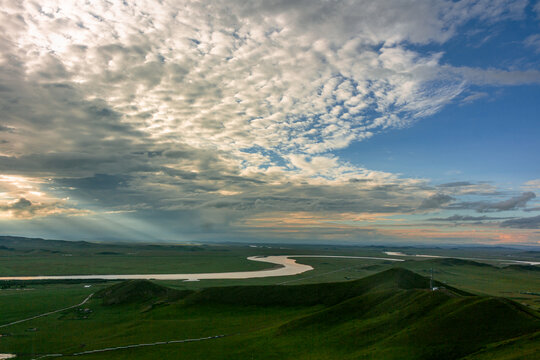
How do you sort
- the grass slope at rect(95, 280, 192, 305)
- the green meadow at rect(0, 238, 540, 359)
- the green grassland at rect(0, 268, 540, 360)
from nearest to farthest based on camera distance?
1. the green grassland at rect(0, 268, 540, 360)
2. the green meadow at rect(0, 238, 540, 359)
3. the grass slope at rect(95, 280, 192, 305)

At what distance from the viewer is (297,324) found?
250ft

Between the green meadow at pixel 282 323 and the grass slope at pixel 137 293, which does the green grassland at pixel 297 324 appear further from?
the grass slope at pixel 137 293

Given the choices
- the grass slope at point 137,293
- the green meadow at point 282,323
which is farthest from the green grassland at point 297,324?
the grass slope at point 137,293

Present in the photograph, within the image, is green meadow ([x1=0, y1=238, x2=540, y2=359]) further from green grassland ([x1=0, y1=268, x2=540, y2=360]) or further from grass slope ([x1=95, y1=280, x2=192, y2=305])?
grass slope ([x1=95, y1=280, x2=192, y2=305])

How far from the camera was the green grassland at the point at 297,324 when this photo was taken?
5281 centimetres

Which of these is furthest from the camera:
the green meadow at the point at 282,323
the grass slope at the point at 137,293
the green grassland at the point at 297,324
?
the grass slope at the point at 137,293

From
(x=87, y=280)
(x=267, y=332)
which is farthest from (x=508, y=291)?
(x=87, y=280)

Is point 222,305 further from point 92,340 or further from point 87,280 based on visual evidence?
point 87,280

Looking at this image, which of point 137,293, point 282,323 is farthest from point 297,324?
point 137,293

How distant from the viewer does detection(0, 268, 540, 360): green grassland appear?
52.8 metres

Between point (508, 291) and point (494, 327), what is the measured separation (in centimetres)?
11983

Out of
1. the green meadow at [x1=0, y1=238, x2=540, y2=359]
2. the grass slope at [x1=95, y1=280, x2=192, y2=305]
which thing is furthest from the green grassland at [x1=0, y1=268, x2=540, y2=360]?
the grass slope at [x1=95, y1=280, x2=192, y2=305]

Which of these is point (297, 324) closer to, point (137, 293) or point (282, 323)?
point (282, 323)

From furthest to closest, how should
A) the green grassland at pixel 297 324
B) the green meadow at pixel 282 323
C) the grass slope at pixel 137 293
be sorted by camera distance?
the grass slope at pixel 137 293, the green meadow at pixel 282 323, the green grassland at pixel 297 324
